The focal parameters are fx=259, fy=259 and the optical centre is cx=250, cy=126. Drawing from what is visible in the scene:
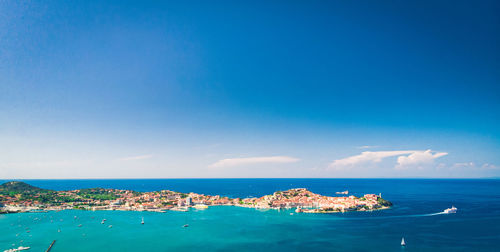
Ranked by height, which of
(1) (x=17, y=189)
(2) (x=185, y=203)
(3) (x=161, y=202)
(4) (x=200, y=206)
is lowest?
(4) (x=200, y=206)

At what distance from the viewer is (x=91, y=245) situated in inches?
1957

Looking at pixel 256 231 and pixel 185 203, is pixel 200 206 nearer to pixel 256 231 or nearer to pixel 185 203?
pixel 185 203

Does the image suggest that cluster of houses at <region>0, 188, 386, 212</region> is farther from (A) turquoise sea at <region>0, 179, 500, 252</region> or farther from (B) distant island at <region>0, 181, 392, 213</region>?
(A) turquoise sea at <region>0, 179, 500, 252</region>

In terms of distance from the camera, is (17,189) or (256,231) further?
(17,189)

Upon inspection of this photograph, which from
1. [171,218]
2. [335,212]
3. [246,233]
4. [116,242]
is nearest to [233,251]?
[246,233]

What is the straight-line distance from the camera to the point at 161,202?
102 meters

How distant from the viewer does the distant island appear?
91406 mm

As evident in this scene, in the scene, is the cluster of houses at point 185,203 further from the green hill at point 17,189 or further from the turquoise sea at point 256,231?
the green hill at point 17,189

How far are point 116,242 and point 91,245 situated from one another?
4.35m

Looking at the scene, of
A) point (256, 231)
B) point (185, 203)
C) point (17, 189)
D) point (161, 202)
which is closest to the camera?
point (256, 231)

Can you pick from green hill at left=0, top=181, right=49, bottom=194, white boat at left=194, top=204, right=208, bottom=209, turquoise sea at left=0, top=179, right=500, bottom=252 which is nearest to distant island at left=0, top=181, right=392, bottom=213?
white boat at left=194, top=204, right=208, bottom=209

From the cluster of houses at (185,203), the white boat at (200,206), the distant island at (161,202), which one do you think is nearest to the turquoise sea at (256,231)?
the distant island at (161,202)

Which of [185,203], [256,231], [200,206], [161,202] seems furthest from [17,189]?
[256,231]

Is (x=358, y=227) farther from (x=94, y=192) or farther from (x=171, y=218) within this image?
(x=94, y=192)
